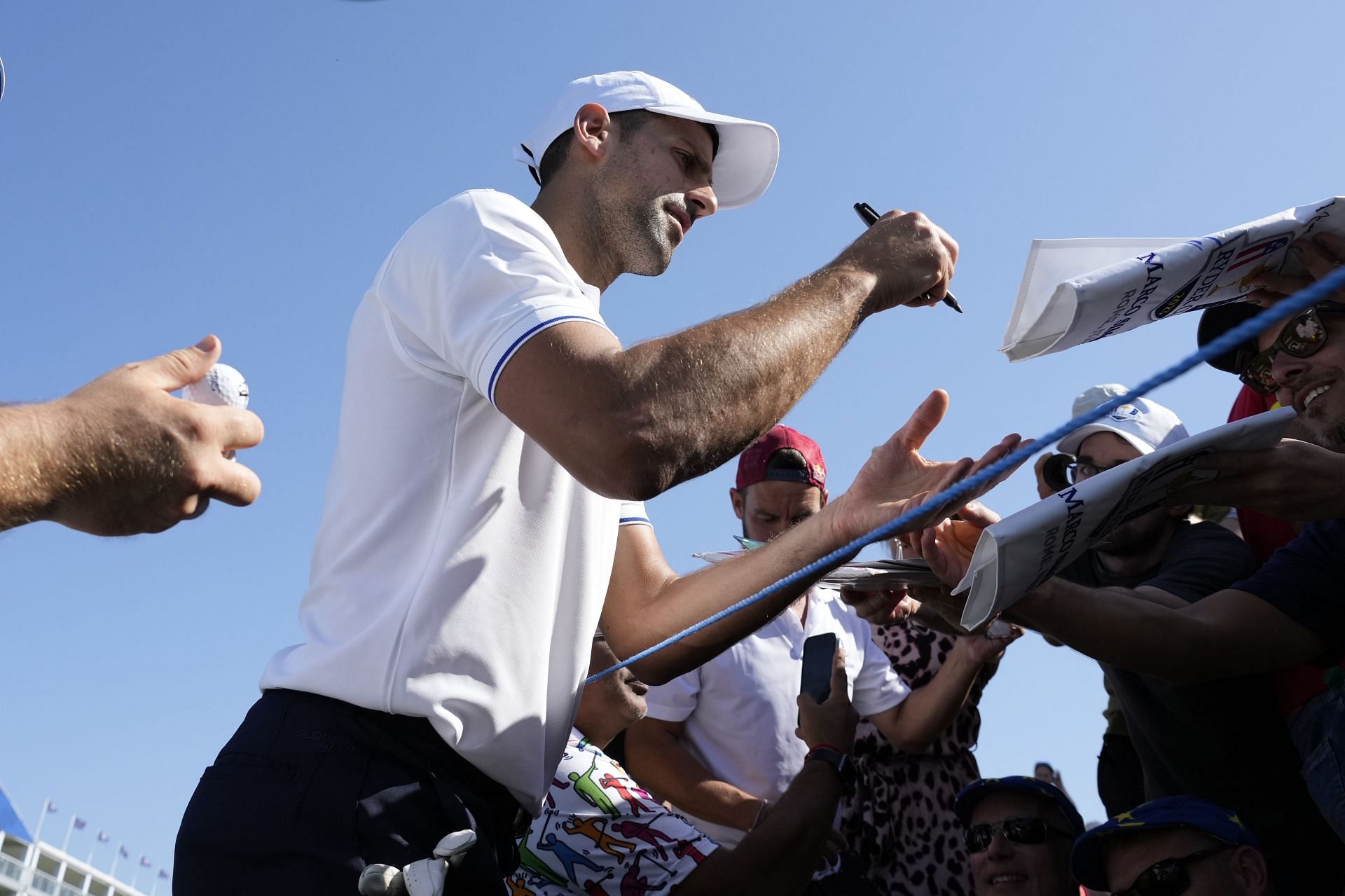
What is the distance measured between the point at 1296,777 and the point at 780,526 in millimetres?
1784

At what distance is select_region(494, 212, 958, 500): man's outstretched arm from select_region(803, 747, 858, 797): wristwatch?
1714mm

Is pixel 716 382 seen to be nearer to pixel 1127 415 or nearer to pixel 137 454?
pixel 137 454

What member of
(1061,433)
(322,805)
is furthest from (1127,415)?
(322,805)

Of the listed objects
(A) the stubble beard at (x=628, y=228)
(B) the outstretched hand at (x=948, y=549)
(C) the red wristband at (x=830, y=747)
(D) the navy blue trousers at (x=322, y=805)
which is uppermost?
(A) the stubble beard at (x=628, y=228)

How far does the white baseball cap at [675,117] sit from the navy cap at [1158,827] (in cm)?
201

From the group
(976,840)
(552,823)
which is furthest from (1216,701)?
(552,823)

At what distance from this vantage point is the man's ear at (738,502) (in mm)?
4547

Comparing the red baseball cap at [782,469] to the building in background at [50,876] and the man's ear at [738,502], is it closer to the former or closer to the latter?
the man's ear at [738,502]

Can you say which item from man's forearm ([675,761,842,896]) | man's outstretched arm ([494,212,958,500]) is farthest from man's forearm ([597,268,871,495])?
man's forearm ([675,761,842,896])

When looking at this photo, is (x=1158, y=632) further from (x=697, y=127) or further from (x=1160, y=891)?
(x=697, y=127)

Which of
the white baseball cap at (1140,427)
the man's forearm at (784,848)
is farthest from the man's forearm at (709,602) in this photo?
the white baseball cap at (1140,427)

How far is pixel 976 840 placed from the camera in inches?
154

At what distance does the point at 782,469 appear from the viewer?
4.39 meters

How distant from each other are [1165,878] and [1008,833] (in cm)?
60
